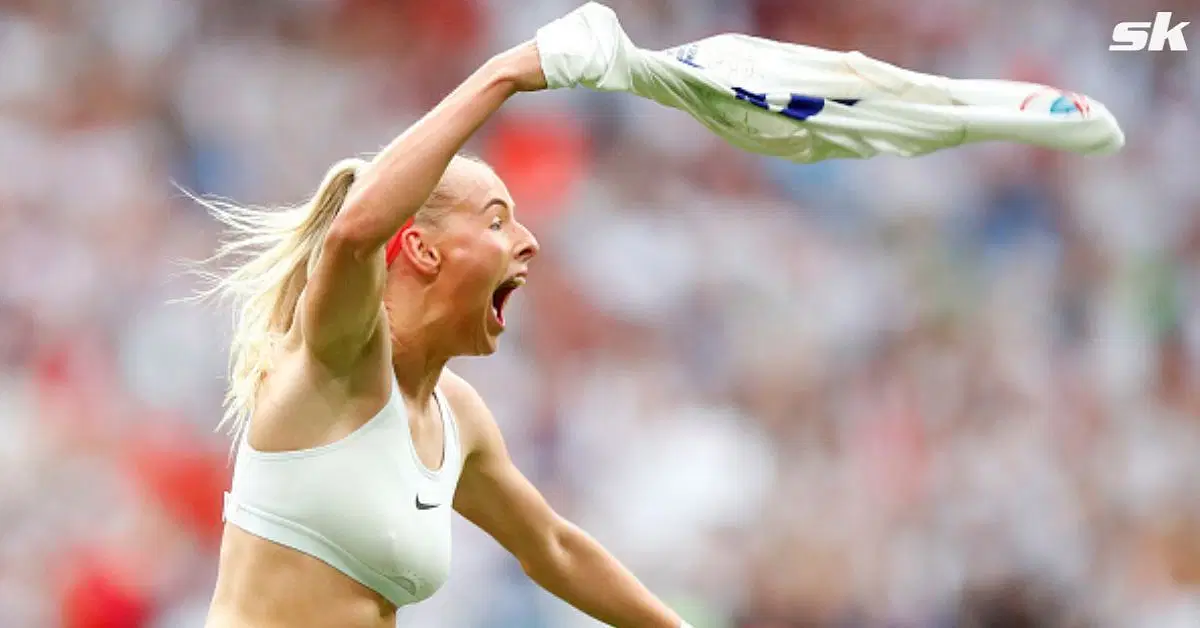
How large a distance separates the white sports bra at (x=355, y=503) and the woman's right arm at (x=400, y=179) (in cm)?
43

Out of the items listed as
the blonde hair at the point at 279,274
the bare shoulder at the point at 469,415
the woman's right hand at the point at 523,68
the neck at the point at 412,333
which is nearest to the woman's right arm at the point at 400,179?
the woman's right hand at the point at 523,68

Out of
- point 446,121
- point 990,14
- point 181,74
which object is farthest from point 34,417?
point 990,14

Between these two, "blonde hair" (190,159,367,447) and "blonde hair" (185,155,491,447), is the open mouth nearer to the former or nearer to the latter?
"blonde hair" (185,155,491,447)

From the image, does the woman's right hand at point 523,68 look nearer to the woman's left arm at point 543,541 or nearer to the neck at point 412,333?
the neck at point 412,333

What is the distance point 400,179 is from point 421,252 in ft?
2.34

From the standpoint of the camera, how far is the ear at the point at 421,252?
11.2 feet

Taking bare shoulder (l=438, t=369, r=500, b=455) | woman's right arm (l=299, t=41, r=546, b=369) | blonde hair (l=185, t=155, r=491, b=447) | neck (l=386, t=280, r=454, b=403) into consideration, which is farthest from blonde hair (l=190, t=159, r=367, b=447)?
bare shoulder (l=438, t=369, r=500, b=455)

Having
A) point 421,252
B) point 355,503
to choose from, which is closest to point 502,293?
point 421,252

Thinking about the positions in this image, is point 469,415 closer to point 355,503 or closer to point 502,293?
point 502,293

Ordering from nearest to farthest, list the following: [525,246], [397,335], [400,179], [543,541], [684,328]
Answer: [400,179]
[397,335]
[525,246]
[543,541]
[684,328]

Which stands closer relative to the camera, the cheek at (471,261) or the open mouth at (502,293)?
the cheek at (471,261)

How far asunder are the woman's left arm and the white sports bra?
424mm

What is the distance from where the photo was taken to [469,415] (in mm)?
3752

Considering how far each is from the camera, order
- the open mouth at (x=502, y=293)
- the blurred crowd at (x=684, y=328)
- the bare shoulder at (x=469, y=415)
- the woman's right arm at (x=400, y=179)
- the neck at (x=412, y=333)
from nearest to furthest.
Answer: the woman's right arm at (x=400, y=179) → the neck at (x=412, y=333) → the open mouth at (x=502, y=293) → the bare shoulder at (x=469, y=415) → the blurred crowd at (x=684, y=328)
